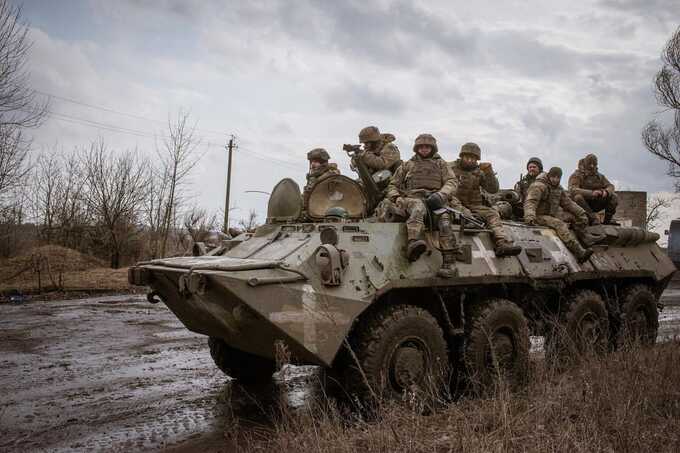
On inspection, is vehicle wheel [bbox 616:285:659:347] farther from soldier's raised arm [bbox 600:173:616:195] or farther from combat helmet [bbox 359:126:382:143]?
combat helmet [bbox 359:126:382:143]

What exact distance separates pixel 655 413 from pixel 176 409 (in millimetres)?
4037

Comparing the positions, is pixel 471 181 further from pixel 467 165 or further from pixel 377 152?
pixel 377 152

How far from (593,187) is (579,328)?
267 cm

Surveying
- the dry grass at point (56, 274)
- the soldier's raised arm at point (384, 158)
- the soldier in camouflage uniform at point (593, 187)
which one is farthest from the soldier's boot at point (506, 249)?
the dry grass at point (56, 274)

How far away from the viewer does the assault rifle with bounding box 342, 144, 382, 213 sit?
286 inches

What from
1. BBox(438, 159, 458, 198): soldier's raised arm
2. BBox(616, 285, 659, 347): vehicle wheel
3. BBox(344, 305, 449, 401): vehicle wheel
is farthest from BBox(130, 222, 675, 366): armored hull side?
BBox(616, 285, 659, 347): vehicle wheel

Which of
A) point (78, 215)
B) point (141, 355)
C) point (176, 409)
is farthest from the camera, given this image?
point (78, 215)

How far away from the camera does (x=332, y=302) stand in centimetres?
521

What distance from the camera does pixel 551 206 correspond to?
830 cm

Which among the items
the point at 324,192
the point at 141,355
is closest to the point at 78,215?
the point at 141,355

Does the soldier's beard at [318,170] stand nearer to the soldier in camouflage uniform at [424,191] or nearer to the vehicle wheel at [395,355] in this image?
the soldier in camouflage uniform at [424,191]

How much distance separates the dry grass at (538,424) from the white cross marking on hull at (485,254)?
124 centimetres

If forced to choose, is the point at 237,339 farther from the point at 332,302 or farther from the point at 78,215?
the point at 78,215

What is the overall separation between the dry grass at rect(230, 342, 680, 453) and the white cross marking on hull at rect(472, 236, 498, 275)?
48.8 inches
